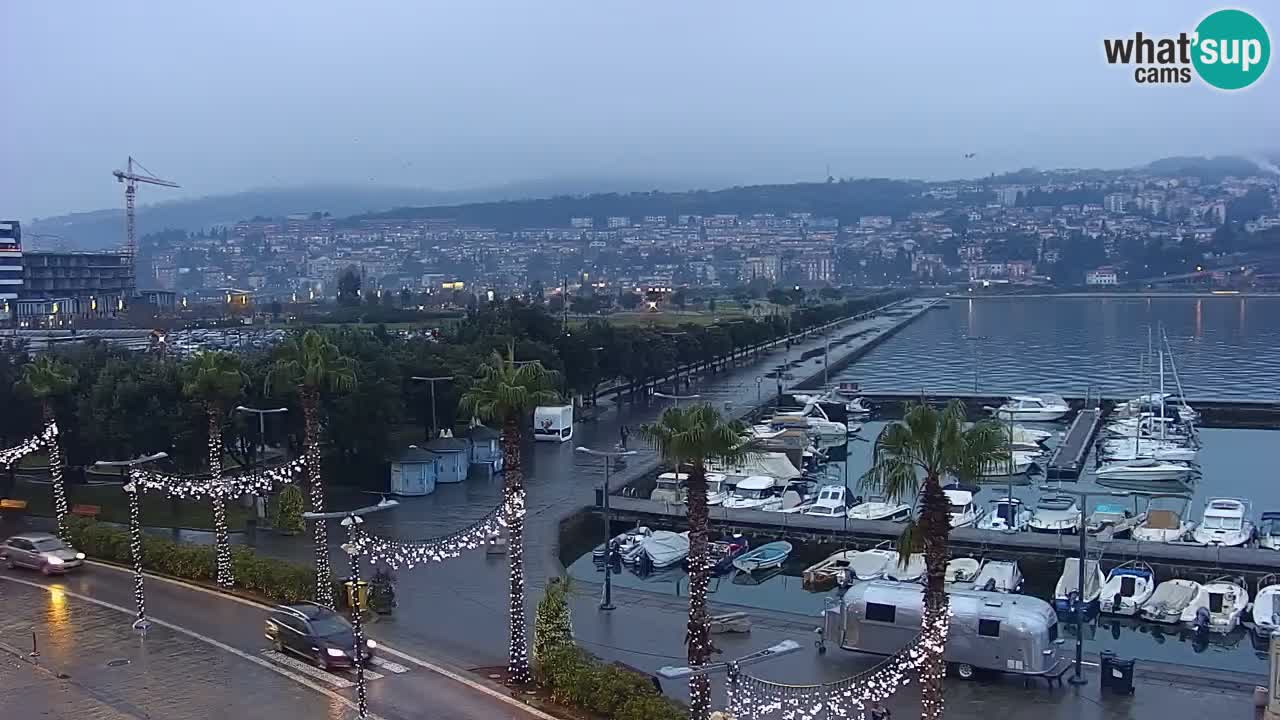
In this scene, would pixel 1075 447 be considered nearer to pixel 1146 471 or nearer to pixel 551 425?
pixel 1146 471

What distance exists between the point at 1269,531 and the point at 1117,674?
12.7 meters

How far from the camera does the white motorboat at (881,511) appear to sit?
2355 centimetres

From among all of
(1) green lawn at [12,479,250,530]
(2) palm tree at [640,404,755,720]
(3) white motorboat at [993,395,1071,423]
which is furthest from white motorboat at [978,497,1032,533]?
(3) white motorboat at [993,395,1071,423]

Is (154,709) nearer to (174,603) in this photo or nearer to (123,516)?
(174,603)

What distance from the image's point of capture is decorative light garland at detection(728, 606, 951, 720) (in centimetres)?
1093

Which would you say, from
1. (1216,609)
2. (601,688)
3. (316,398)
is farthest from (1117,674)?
(316,398)

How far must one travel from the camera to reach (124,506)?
2316 cm

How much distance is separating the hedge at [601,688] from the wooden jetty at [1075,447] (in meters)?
21.0

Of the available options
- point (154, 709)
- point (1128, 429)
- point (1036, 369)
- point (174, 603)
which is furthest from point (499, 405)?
point (1036, 369)

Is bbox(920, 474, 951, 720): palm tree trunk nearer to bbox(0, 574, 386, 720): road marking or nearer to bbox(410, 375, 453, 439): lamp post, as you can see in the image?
bbox(0, 574, 386, 720): road marking

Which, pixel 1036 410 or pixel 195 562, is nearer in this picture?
pixel 195 562

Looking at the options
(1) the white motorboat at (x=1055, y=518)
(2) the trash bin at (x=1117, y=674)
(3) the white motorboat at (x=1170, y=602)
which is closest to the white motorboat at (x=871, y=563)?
(3) the white motorboat at (x=1170, y=602)

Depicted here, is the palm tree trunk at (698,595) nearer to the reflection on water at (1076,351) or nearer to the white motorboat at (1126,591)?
the white motorboat at (1126,591)

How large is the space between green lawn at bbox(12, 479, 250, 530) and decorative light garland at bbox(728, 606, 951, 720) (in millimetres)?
12743
